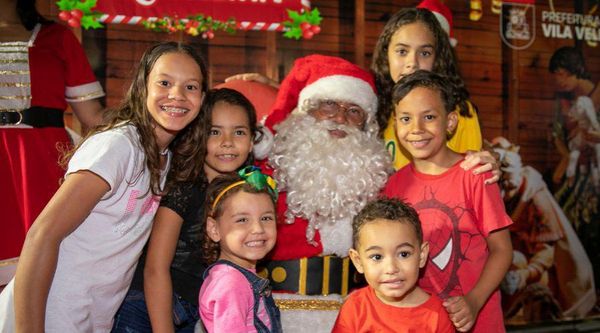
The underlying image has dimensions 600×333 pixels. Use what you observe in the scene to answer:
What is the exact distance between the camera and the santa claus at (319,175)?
239 cm

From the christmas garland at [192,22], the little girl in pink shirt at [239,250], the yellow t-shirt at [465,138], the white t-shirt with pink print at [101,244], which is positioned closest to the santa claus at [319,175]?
the yellow t-shirt at [465,138]

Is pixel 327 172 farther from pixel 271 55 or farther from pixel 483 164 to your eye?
pixel 271 55

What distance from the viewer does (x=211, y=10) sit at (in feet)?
13.5

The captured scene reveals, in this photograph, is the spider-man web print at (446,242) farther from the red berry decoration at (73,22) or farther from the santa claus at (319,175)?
the red berry decoration at (73,22)

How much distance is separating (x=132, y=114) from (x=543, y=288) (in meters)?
3.80

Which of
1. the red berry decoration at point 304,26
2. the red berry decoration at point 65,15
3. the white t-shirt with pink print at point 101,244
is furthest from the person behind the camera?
the red berry decoration at point 304,26

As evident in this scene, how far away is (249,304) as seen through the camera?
1.97m

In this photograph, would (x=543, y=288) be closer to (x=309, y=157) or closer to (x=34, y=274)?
(x=309, y=157)

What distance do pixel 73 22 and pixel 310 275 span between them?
2.45 m

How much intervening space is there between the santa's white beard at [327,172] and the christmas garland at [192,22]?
166cm

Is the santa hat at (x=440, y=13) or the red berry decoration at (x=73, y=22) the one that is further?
the red berry decoration at (x=73, y=22)

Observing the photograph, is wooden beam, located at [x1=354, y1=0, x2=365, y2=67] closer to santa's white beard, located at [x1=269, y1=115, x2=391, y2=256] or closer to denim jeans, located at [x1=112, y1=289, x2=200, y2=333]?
santa's white beard, located at [x1=269, y1=115, x2=391, y2=256]

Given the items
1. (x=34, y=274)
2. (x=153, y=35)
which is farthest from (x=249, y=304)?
(x=153, y=35)

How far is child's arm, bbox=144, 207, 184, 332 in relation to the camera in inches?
79.6
